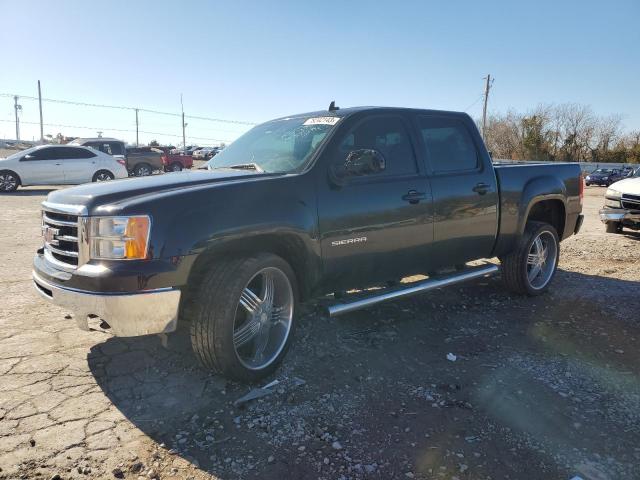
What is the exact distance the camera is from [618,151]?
5534 cm

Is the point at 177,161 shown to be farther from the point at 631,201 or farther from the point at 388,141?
the point at 388,141

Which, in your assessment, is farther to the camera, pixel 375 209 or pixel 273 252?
pixel 375 209

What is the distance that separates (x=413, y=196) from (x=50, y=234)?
9.26 feet

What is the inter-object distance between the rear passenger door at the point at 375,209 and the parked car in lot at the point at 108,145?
18.3 meters

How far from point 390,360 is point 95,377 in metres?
2.19

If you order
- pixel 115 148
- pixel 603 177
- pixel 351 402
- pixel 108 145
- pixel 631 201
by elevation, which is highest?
pixel 108 145

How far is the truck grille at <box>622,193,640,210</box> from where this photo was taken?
9.38m

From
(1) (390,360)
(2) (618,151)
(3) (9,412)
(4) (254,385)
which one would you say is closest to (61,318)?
(3) (9,412)

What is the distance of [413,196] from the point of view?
420 cm

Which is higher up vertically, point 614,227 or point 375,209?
point 375,209

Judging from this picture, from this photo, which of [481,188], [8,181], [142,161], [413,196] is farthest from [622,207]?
[142,161]

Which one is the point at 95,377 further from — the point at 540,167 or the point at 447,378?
the point at 540,167

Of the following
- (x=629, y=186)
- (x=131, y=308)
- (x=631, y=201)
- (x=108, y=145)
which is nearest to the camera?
(x=131, y=308)

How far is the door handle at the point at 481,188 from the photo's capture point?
15.7 ft
